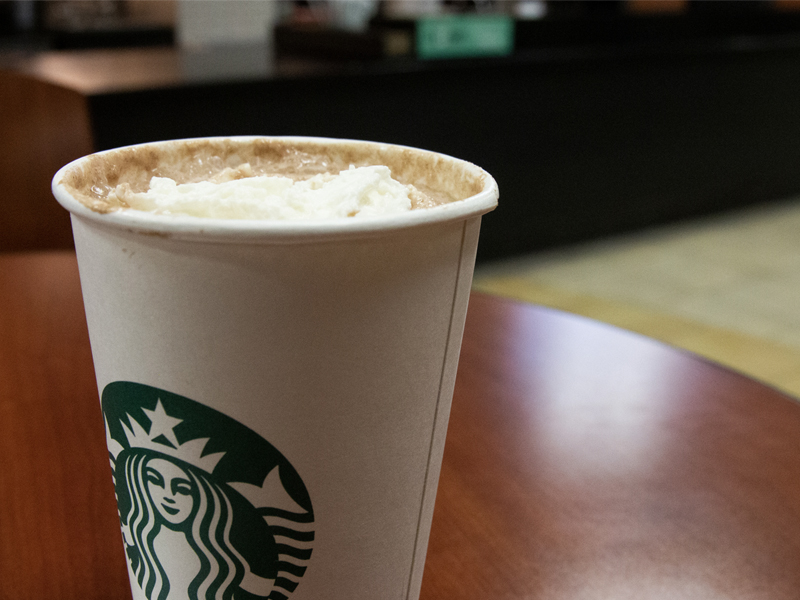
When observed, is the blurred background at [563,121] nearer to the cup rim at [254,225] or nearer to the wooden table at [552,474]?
the wooden table at [552,474]

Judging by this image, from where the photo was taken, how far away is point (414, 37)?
2.74 metres

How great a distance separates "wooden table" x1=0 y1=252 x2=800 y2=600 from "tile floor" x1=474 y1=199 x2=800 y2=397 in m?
1.67

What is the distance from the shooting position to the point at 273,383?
1.16 ft

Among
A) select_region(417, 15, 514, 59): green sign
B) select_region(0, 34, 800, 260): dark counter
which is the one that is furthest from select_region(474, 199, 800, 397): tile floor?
select_region(417, 15, 514, 59): green sign

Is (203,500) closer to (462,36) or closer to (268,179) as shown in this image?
(268,179)

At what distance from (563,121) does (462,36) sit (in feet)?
1.90

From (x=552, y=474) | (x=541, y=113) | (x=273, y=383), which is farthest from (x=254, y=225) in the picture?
(x=541, y=113)

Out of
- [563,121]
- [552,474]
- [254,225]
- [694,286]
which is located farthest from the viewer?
[563,121]

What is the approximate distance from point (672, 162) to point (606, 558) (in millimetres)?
3286

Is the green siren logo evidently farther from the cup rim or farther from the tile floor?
the tile floor

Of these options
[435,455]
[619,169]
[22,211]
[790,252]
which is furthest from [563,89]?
[435,455]

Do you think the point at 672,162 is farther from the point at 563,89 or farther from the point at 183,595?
the point at 183,595

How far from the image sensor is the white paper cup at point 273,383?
1.09 feet

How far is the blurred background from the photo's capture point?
7.63ft
